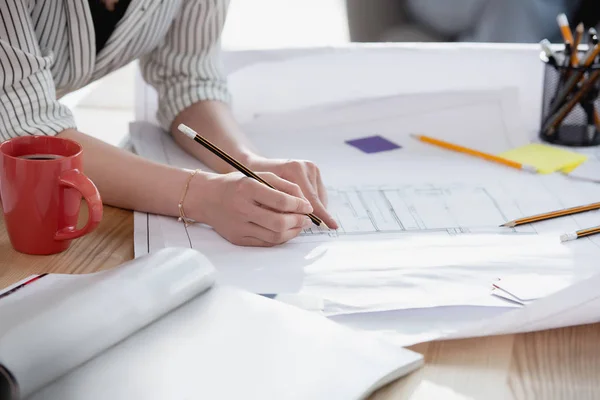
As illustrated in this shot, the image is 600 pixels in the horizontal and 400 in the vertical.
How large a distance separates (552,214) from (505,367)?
326 mm

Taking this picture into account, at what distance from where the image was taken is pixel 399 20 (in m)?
2.65

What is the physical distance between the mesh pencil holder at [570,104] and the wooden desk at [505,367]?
21.0 inches

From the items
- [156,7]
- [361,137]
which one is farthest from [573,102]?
[156,7]

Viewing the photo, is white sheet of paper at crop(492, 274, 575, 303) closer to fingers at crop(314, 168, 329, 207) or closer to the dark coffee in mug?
fingers at crop(314, 168, 329, 207)

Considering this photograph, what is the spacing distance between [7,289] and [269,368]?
23cm

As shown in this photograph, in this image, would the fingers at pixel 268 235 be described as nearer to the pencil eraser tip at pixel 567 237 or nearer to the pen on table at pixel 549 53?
the pencil eraser tip at pixel 567 237

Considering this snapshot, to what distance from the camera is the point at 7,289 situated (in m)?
0.71

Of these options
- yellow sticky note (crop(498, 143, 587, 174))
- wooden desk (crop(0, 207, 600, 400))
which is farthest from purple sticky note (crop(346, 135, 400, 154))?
wooden desk (crop(0, 207, 600, 400))

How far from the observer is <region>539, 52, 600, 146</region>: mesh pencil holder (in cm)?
121

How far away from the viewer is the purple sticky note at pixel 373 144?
120cm

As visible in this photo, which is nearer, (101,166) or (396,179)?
(101,166)

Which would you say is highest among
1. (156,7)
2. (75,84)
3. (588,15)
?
(156,7)

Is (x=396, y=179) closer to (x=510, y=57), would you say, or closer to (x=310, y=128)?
(x=310, y=128)

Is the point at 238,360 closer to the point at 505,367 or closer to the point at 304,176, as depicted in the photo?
the point at 505,367
